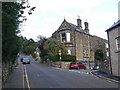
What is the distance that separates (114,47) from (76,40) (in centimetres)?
1857

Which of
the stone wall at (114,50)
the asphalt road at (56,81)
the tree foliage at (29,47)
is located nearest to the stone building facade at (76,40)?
the stone wall at (114,50)

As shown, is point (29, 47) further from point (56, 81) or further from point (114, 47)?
point (56, 81)

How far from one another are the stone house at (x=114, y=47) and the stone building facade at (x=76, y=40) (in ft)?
56.8

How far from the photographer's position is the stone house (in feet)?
56.2

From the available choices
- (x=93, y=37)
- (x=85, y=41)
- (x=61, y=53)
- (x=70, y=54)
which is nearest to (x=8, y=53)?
(x=61, y=53)

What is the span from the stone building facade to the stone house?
17.3 metres

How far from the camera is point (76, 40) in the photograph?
119 feet

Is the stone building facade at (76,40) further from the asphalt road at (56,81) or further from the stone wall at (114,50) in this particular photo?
the asphalt road at (56,81)

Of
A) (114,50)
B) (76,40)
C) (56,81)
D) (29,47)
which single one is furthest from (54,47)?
(29,47)

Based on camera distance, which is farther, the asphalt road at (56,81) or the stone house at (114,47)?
the stone house at (114,47)

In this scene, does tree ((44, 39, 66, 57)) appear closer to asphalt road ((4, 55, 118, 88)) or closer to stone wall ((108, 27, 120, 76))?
stone wall ((108, 27, 120, 76))

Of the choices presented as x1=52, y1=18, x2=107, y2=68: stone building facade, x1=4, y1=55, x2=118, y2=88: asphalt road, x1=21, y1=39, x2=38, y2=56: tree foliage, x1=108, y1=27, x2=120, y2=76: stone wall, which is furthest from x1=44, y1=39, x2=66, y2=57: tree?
x1=21, y1=39, x2=38, y2=56: tree foliage

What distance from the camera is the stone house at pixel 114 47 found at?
17125 millimetres

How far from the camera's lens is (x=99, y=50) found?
4209cm
